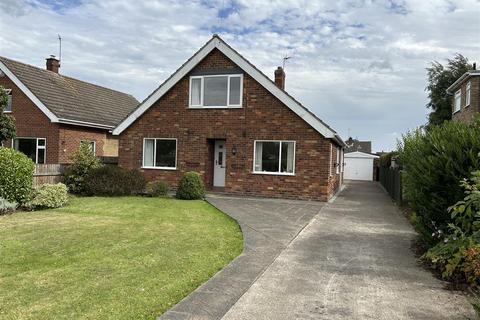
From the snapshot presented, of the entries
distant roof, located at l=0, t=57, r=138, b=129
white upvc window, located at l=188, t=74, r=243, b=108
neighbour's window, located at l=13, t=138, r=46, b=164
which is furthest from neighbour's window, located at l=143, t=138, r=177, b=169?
neighbour's window, located at l=13, t=138, r=46, b=164

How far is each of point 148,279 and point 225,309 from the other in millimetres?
1496

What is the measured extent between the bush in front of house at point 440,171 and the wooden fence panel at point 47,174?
1413 centimetres

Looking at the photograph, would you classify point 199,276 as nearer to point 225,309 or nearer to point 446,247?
point 225,309

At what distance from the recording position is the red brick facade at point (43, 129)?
21.9m

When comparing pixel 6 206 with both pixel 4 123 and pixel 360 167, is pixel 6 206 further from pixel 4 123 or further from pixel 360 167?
pixel 360 167

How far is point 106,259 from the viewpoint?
280 inches

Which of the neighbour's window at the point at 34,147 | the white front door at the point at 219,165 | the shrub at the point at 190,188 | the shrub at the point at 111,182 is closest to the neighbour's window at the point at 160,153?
the white front door at the point at 219,165

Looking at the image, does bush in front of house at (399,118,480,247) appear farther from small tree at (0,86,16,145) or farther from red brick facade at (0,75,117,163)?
red brick facade at (0,75,117,163)

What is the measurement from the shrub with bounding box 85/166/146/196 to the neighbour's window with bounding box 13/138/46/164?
22.3 feet

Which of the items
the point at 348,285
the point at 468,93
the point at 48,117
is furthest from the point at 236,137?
the point at 468,93

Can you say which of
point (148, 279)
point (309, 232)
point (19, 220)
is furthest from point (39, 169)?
point (148, 279)

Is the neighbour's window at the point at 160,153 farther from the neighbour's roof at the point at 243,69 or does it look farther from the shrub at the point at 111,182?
the shrub at the point at 111,182

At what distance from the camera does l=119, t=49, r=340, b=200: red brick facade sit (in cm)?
1712

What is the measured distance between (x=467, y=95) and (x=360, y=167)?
2021cm
